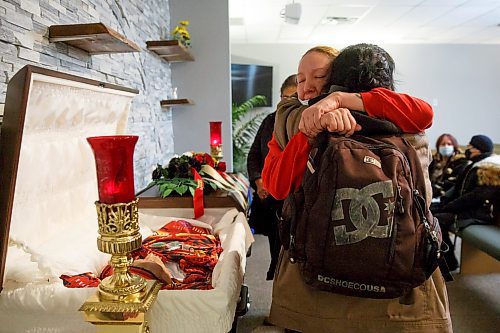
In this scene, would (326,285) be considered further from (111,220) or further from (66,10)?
(66,10)

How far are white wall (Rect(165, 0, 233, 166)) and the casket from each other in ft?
5.35

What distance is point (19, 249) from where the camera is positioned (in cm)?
100

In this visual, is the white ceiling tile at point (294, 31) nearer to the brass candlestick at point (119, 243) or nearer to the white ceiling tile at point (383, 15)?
the white ceiling tile at point (383, 15)

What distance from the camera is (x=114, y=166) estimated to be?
Result: 697 millimetres

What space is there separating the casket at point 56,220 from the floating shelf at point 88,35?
0.17m

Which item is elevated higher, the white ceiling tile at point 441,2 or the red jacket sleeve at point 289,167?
the white ceiling tile at point 441,2

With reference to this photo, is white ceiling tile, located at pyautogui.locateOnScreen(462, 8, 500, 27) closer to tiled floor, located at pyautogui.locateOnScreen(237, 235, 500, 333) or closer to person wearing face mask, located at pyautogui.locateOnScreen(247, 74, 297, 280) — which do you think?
tiled floor, located at pyautogui.locateOnScreen(237, 235, 500, 333)

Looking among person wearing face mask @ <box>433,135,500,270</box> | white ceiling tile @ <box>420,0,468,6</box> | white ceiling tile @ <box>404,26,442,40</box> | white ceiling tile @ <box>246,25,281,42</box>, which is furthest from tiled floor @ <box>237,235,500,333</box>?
white ceiling tile @ <box>404,26,442,40</box>

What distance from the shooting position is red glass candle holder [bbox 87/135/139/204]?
2.25ft

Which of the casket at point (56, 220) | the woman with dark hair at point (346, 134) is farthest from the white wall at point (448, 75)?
the woman with dark hair at point (346, 134)

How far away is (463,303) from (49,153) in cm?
235

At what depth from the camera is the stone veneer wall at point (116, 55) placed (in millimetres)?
1059

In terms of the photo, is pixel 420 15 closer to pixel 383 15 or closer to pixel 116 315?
pixel 383 15

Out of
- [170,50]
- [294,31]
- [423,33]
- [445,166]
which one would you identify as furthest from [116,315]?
[423,33]
